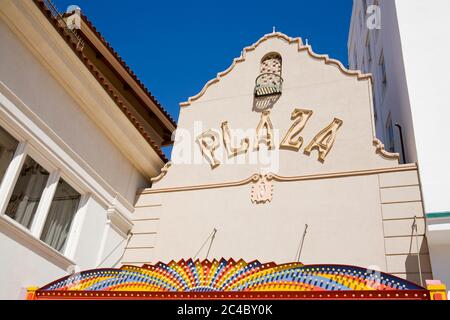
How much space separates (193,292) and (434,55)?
7348 millimetres

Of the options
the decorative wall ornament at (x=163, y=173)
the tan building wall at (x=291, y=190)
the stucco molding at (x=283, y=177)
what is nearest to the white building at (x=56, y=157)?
the decorative wall ornament at (x=163, y=173)

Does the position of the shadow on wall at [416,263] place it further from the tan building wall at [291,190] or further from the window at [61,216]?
the window at [61,216]

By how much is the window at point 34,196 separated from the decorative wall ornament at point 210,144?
3.36 meters

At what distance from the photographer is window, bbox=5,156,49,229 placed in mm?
8470

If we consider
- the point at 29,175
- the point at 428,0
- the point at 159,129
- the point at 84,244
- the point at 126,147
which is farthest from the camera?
A: the point at 159,129

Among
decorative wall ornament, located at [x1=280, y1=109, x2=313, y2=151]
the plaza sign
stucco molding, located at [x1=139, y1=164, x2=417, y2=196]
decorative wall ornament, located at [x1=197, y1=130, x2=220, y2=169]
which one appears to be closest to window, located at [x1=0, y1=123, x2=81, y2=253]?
stucco molding, located at [x1=139, y1=164, x2=417, y2=196]

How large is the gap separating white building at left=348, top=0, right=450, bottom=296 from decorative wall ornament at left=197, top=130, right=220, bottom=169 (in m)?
4.51

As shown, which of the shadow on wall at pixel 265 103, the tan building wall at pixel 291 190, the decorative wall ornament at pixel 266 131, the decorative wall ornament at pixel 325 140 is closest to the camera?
the tan building wall at pixel 291 190

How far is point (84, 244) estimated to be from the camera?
9.91 m

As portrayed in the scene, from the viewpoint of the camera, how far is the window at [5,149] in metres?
8.34

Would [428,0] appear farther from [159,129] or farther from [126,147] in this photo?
[159,129]

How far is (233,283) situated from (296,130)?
5118 millimetres

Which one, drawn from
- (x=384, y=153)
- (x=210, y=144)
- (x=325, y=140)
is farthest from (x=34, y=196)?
(x=384, y=153)

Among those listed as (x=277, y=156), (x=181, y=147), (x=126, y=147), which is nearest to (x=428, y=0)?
(x=277, y=156)
